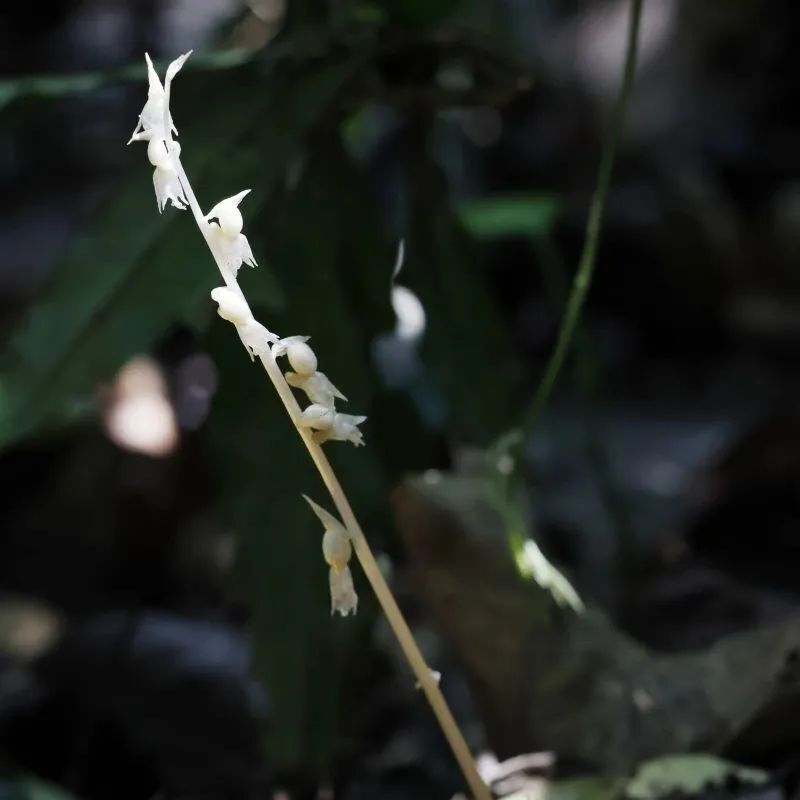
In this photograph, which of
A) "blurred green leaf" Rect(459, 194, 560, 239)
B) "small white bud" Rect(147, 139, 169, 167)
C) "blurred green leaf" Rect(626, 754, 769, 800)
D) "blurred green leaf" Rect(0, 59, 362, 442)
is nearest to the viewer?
"small white bud" Rect(147, 139, 169, 167)

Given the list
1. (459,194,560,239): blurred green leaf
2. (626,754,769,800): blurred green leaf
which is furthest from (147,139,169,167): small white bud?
(459,194,560,239): blurred green leaf

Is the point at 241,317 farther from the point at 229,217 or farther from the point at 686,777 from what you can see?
the point at 686,777

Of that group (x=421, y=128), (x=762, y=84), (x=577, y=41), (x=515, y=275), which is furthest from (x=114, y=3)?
(x=421, y=128)

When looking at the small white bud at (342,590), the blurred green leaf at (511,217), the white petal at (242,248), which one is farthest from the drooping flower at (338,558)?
the blurred green leaf at (511,217)

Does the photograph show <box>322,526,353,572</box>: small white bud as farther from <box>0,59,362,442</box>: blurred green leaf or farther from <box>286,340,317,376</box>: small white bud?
<box>0,59,362,442</box>: blurred green leaf

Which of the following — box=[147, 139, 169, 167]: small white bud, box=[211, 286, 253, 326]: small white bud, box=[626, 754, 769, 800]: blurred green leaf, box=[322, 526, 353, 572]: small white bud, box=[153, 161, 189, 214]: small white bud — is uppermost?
box=[147, 139, 169, 167]: small white bud

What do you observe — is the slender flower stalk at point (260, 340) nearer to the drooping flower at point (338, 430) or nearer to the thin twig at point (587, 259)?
the drooping flower at point (338, 430)

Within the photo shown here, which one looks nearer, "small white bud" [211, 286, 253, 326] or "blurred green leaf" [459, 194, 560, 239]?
"small white bud" [211, 286, 253, 326]
